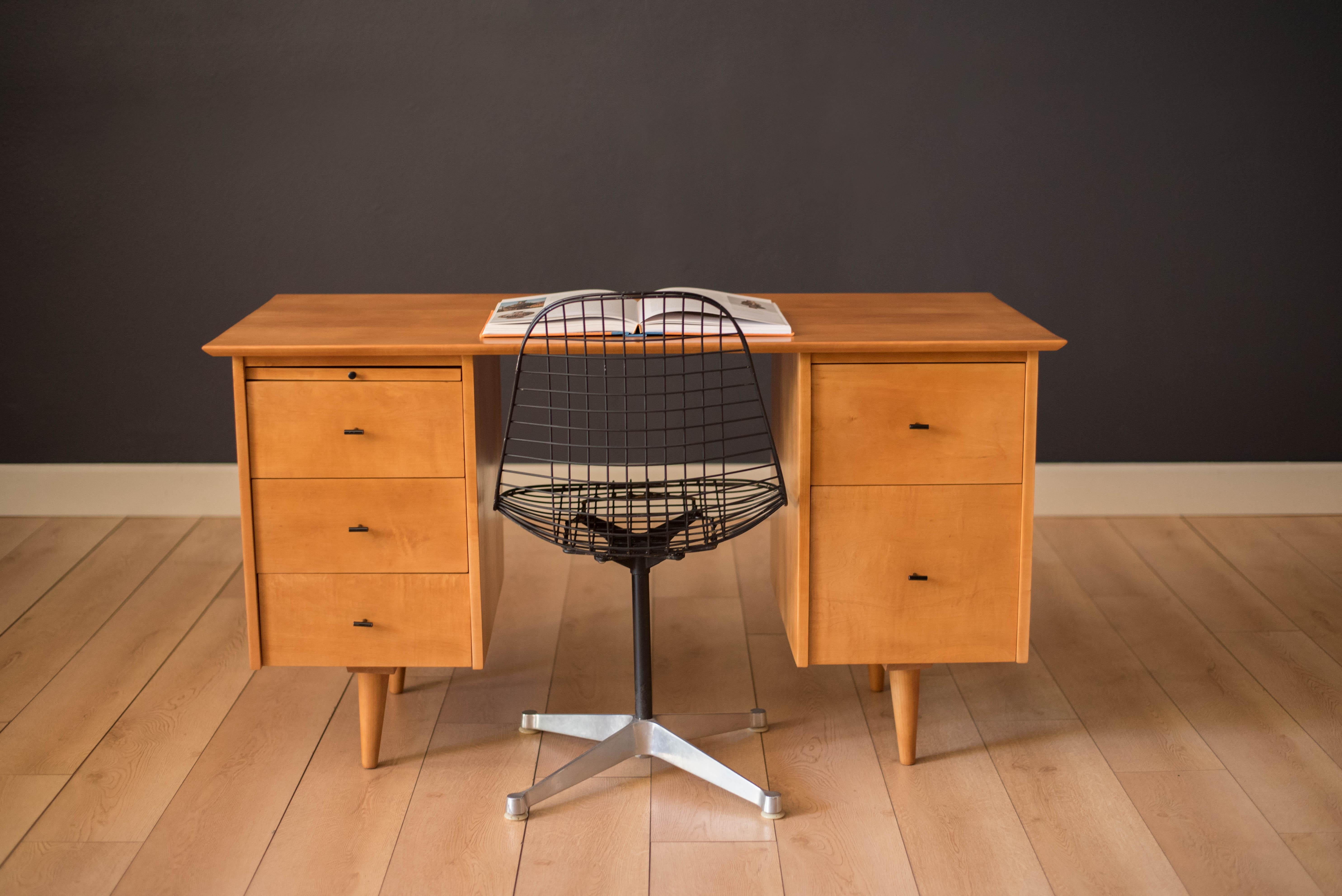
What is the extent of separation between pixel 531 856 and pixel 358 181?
7.00ft

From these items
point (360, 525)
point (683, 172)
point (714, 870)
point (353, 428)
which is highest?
point (683, 172)

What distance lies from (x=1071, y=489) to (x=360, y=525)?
7.55 ft

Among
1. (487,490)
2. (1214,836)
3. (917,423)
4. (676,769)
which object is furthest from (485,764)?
(1214,836)

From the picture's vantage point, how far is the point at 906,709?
7.00 feet

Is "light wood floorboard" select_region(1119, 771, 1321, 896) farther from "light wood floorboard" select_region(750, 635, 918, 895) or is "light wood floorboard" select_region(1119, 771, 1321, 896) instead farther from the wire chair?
the wire chair

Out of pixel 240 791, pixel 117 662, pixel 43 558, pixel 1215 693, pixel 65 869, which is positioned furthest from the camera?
pixel 43 558

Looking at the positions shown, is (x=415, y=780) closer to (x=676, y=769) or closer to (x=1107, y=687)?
(x=676, y=769)

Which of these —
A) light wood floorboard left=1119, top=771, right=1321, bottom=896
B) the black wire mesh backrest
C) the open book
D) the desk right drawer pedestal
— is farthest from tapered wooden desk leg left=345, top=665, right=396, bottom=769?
light wood floorboard left=1119, top=771, right=1321, bottom=896

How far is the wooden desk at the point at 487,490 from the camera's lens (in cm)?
195

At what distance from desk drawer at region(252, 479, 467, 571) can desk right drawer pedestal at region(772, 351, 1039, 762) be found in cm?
59

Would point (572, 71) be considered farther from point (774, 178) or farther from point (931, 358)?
point (931, 358)

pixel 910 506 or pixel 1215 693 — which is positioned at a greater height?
pixel 910 506

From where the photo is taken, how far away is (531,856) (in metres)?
1.89

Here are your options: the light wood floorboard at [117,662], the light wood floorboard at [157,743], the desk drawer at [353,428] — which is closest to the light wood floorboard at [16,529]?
the light wood floorboard at [117,662]
